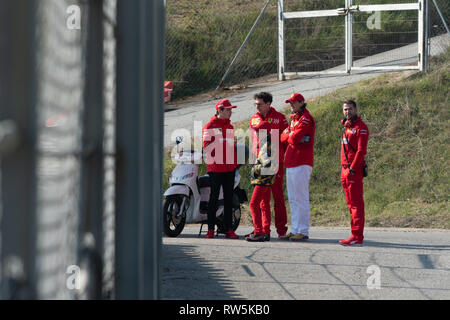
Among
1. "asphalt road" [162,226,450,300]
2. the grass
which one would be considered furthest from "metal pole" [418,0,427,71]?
"asphalt road" [162,226,450,300]

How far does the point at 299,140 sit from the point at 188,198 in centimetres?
187

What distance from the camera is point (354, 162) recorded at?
8.33 metres

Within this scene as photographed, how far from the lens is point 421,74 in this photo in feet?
55.7

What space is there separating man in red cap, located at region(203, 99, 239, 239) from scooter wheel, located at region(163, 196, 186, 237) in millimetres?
610

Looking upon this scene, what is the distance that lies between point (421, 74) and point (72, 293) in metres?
15.4

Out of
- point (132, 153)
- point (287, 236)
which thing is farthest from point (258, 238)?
point (132, 153)

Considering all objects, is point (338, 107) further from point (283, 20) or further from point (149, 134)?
point (149, 134)

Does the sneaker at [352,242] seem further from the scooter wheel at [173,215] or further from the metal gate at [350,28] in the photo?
the metal gate at [350,28]

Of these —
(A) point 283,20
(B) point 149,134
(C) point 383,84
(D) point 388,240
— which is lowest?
(D) point 388,240

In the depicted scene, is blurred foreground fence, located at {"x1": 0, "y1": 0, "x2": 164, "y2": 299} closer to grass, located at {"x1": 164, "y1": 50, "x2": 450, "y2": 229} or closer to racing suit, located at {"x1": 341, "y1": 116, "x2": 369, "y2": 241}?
racing suit, located at {"x1": 341, "y1": 116, "x2": 369, "y2": 241}

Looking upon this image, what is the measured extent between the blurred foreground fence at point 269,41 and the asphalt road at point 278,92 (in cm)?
16

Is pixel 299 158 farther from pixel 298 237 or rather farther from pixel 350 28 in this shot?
pixel 350 28

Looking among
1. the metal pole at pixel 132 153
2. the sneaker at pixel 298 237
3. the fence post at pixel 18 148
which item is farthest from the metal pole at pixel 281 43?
the fence post at pixel 18 148
